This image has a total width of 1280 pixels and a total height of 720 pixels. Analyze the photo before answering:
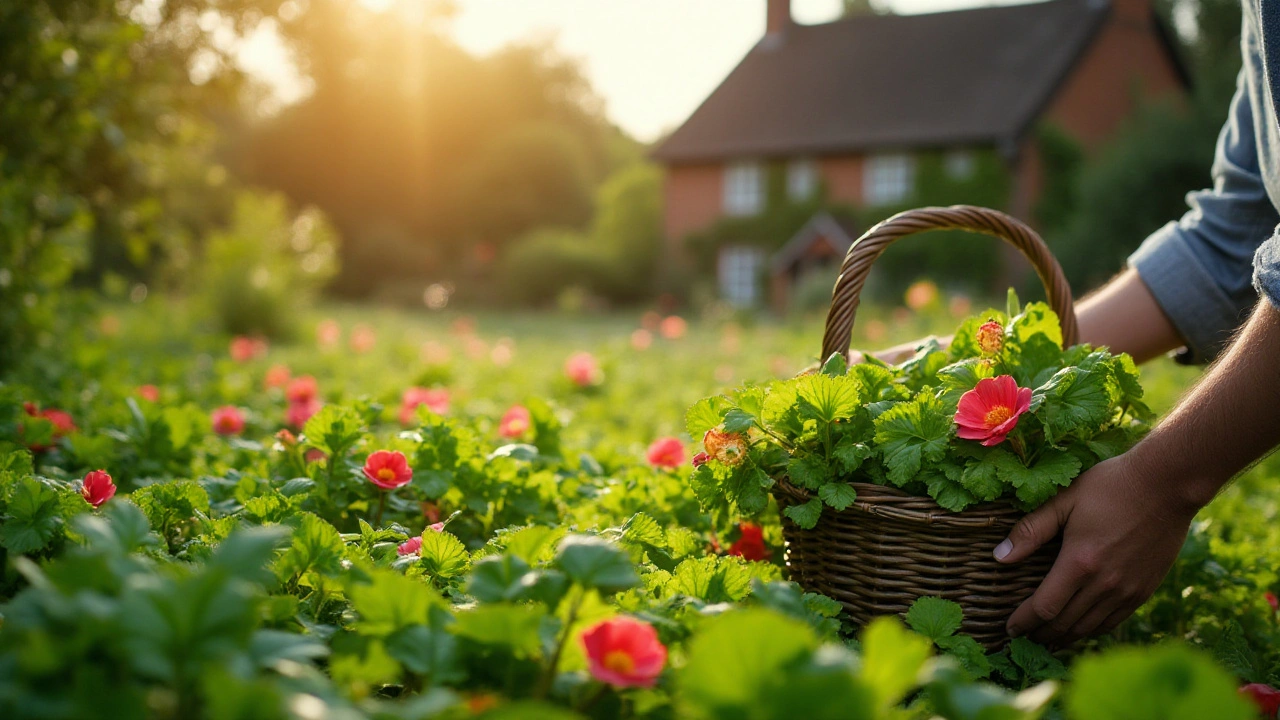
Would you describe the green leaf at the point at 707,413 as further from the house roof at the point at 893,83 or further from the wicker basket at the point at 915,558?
the house roof at the point at 893,83

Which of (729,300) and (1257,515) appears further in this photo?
→ (729,300)

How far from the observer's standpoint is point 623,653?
3.27 ft

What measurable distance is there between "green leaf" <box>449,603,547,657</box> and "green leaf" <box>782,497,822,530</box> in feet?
2.03

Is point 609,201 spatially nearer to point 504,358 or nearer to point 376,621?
point 504,358

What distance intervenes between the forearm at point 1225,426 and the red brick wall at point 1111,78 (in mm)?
21750

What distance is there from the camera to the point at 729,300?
79.6ft

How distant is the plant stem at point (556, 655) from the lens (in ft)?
3.34

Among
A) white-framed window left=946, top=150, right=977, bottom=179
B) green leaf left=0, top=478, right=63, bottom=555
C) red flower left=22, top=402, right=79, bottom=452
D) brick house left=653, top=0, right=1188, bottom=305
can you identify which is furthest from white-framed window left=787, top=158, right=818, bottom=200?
green leaf left=0, top=478, right=63, bottom=555

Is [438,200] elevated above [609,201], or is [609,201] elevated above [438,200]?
[438,200]

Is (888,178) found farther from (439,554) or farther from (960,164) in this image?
(439,554)

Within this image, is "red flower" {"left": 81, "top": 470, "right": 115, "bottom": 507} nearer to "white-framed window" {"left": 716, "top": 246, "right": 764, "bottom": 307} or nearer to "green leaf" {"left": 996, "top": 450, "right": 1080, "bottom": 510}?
"green leaf" {"left": 996, "top": 450, "right": 1080, "bottom": 510}

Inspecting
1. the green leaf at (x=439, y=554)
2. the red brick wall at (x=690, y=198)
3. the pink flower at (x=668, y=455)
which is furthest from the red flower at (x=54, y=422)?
the red brick wall at (x=690, y=198)

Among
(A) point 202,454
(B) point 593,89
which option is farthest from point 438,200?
(A) point 202,454

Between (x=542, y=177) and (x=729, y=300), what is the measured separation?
1263 centimetres
